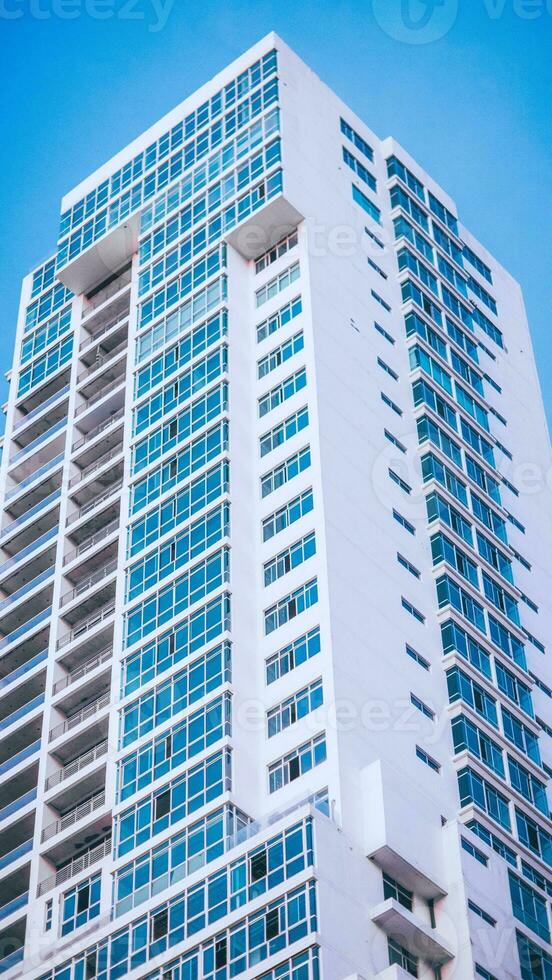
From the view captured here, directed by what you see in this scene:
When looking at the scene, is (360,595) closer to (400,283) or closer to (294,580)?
(294,580)

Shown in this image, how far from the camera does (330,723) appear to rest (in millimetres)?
70625

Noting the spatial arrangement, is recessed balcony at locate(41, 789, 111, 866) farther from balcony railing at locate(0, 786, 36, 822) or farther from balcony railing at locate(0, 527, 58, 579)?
balcony railing at locate(0, 527, 58, 579)

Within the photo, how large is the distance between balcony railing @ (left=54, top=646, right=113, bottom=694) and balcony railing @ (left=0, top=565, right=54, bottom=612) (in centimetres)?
708

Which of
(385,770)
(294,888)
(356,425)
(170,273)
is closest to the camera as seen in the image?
(294,888)

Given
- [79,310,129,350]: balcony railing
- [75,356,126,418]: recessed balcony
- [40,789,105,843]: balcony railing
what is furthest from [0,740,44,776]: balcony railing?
[79,310,129,350]: balcony railing

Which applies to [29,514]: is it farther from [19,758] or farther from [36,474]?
[19,758]

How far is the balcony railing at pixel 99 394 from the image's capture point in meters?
96.5

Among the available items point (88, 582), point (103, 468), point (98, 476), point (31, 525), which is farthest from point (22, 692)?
point (103, 468)

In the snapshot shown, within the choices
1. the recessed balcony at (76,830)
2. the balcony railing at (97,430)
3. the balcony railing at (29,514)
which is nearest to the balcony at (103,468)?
the balcony railing at (97,430)

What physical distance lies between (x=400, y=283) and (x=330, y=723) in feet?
113

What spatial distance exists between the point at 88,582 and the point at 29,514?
9.68m

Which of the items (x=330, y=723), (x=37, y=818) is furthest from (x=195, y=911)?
(x=37, y=818)

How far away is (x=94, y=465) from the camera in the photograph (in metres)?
94.0

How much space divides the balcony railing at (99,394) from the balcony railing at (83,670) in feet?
56.7
